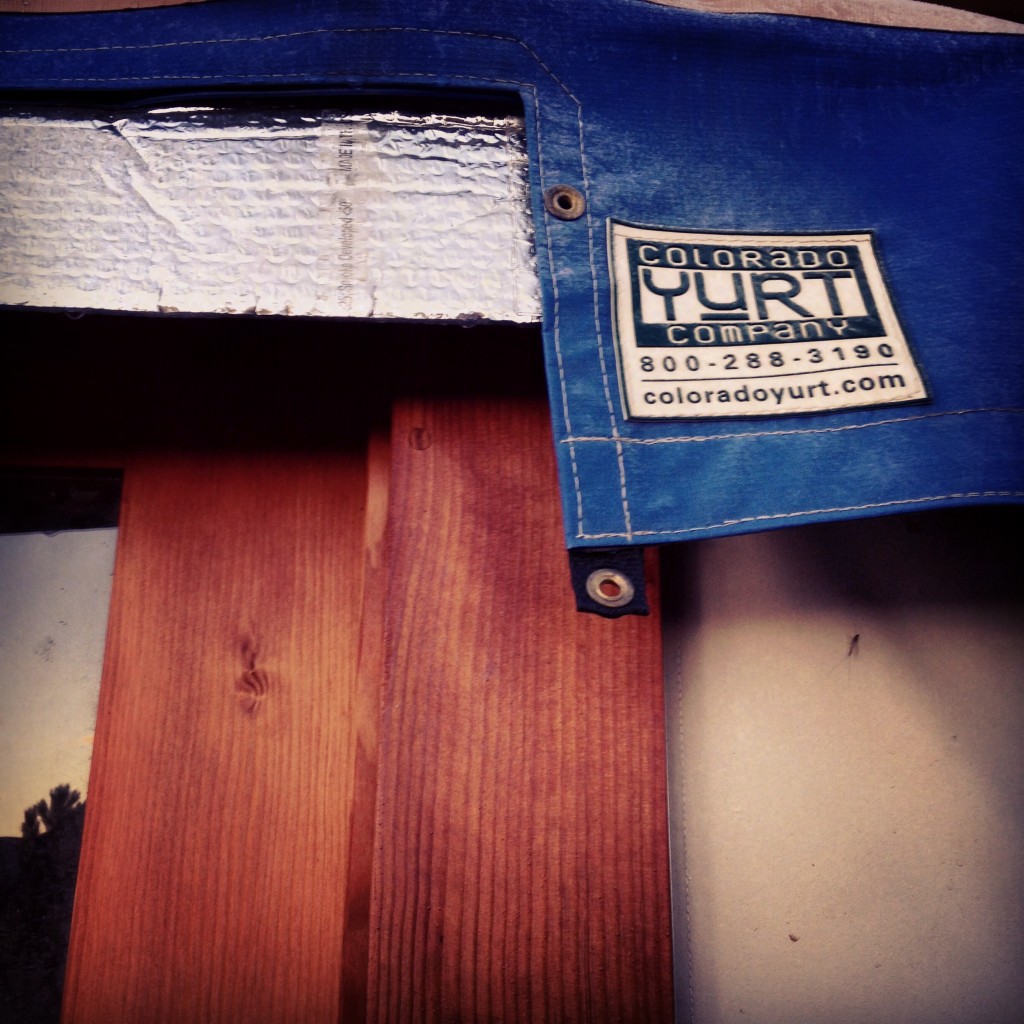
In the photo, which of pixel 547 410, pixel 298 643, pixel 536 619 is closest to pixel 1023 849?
pixel 536 619

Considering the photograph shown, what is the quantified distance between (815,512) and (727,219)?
0.27 m

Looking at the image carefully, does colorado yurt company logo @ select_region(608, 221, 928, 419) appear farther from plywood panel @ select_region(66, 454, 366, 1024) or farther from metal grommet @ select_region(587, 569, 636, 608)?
plywood panel @ select_region(66, 454, 366, 1024)

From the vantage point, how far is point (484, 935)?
0.57 metres

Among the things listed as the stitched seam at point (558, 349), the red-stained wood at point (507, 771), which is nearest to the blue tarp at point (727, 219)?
the stitched seam at point (558, 349)

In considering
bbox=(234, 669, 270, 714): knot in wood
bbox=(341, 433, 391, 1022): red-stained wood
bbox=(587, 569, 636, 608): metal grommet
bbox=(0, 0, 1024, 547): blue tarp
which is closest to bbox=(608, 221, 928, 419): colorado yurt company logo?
→ bbox=(0, 0, 1024, 547): blue tarp

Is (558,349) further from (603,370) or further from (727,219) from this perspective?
(727,219)

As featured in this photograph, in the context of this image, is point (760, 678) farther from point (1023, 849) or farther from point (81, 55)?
point (81, 55)

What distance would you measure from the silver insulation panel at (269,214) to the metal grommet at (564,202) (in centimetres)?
Result: 3

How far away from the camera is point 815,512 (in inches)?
20.1

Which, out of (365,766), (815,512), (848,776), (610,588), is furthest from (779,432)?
(365,766)

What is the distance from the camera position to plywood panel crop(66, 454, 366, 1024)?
0.63 meters

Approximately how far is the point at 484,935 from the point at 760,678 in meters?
0.33

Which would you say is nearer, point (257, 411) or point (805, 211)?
point (805, 211)

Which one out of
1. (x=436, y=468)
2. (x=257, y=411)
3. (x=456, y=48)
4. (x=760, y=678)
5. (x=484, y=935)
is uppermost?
(x=456, y=48)
